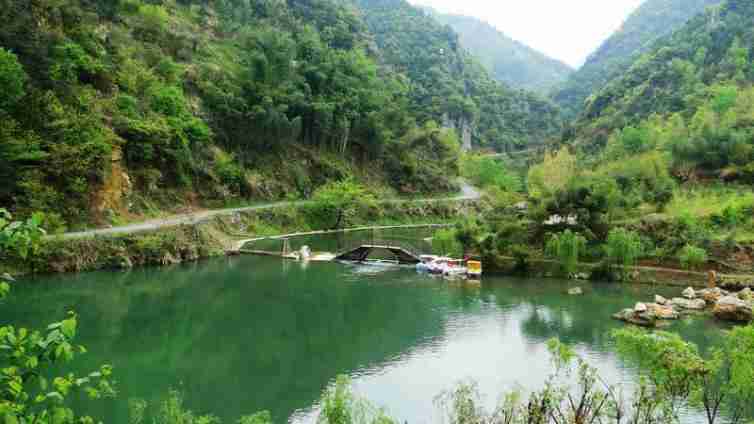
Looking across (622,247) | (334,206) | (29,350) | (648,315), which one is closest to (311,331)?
(648,315)

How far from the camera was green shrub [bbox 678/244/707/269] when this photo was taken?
3878 cm

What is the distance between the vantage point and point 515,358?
85.3 feet

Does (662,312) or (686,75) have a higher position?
(686,75)

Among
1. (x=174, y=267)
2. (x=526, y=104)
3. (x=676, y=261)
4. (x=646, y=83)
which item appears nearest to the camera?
(x=676, y=261)

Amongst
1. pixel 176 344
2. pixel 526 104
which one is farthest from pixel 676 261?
pixel 526 104

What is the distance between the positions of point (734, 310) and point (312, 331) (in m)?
20.9

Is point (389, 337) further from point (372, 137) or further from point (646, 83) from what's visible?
point (646, 83)

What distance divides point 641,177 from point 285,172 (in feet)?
125

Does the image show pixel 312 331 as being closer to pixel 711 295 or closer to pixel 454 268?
pixel 454 268

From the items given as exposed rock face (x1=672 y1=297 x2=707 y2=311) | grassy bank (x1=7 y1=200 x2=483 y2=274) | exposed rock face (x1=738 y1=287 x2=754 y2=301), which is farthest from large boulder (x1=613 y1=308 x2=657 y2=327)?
grassy bank (x1=7 y1=200 x2=483 y2=274)

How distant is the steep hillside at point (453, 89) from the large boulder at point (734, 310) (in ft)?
291

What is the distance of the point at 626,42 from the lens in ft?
599

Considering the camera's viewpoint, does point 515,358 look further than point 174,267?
No

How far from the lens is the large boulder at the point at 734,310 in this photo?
1200 inches
